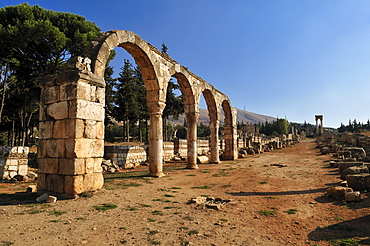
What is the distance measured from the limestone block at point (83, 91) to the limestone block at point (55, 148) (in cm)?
127

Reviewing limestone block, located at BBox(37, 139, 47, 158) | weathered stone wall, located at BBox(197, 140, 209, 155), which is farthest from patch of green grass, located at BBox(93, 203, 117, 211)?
weathered stone wall, located at BBox(197, 140, 209, 155)

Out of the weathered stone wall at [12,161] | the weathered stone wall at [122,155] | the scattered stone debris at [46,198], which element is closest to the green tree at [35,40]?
the weathered stone wall at [122,155]

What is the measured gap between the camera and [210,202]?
19.4 ft

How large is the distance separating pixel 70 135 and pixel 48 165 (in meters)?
1.14

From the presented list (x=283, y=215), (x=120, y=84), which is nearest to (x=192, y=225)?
(x=283, y=215)

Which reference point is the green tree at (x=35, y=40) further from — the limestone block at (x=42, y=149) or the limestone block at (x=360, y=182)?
the limestone block at (x=360, y=182)

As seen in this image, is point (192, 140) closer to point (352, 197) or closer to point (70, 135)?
point (70, 135)

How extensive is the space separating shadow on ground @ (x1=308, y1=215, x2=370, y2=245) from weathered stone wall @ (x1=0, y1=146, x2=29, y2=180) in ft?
35.2

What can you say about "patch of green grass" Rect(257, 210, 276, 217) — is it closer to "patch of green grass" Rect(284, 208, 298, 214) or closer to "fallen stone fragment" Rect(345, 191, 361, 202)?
"patch of green grass" Rect(284, 208, 298, 214)

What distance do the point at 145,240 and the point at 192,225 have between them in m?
1.01

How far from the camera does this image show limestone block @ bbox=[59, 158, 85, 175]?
5.91 metres

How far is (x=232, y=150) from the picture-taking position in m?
19.1

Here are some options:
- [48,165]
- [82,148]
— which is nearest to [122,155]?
[48,165]

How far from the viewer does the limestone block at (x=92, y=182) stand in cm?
621
